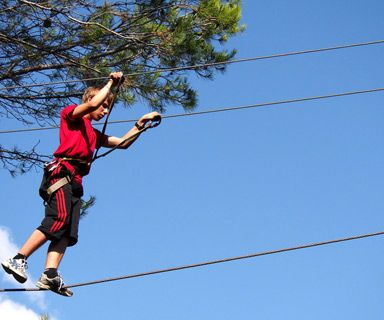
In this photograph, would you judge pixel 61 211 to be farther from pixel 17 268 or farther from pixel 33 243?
pixel 17 268

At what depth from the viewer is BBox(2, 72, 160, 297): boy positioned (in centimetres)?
385

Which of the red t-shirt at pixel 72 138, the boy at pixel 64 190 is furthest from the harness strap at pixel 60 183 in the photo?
the red t-shirt at pixel 72 138

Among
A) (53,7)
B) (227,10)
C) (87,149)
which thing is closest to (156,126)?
(87,149)

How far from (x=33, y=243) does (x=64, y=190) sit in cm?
30

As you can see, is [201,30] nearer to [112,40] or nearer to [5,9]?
[112,40]

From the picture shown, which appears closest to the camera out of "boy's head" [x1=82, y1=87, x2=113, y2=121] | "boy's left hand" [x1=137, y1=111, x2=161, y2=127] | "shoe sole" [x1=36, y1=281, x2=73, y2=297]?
"shoe sole" [x1=36, y1=281, x2=73, y2=297]

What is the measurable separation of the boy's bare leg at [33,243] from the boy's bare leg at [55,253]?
0.18 feet

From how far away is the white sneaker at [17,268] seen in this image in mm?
3836

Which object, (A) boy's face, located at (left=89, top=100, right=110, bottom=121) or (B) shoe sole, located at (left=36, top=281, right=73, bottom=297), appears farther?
(A) boy's face, located at (left=89, top=100, right=110, bottom=121)

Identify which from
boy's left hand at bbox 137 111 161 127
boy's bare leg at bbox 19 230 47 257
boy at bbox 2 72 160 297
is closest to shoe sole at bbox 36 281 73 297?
boy at bbox 2 72 160 297

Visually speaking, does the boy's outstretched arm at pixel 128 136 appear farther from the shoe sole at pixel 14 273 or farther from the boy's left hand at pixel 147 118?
the shoe sole at pixel 14 273

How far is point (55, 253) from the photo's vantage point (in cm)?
388

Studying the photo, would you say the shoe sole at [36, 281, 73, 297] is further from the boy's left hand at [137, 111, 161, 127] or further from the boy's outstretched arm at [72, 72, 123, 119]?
the boy's left hand at [137, 111, 161, 127]

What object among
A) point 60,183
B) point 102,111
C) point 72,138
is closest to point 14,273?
point 60,183
